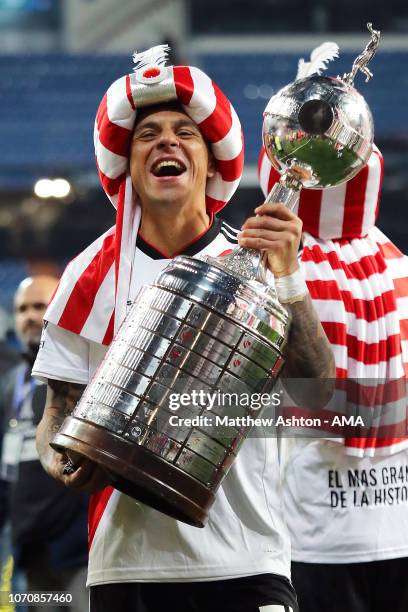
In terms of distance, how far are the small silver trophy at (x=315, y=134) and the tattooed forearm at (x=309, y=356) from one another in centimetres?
19

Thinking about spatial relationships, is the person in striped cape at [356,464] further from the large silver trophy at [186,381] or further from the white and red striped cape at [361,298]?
the large silver trophy at [186,381]

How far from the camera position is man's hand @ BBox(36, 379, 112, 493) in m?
2.00

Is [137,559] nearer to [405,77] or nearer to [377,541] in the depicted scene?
[377,541]

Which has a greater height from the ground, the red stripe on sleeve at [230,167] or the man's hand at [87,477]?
the red stripe on sleeve at [230,167]

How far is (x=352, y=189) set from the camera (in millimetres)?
2797

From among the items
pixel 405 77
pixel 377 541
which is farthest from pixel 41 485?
pixel 405 77

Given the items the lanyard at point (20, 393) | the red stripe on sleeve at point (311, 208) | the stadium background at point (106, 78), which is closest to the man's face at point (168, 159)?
the red stripe on sleeve at point (311, 208)

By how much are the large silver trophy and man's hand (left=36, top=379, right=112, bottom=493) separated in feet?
0.33

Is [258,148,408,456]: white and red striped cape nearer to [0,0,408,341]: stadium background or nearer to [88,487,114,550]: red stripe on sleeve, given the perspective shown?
[88,487,114,550]: red stripe on sleeve

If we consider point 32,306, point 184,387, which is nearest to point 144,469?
point 184,387

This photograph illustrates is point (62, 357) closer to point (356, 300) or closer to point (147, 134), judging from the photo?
point (147, 134)

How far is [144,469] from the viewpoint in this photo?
6.01 ft

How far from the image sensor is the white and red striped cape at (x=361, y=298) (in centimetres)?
266

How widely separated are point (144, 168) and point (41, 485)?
208 centimetres
